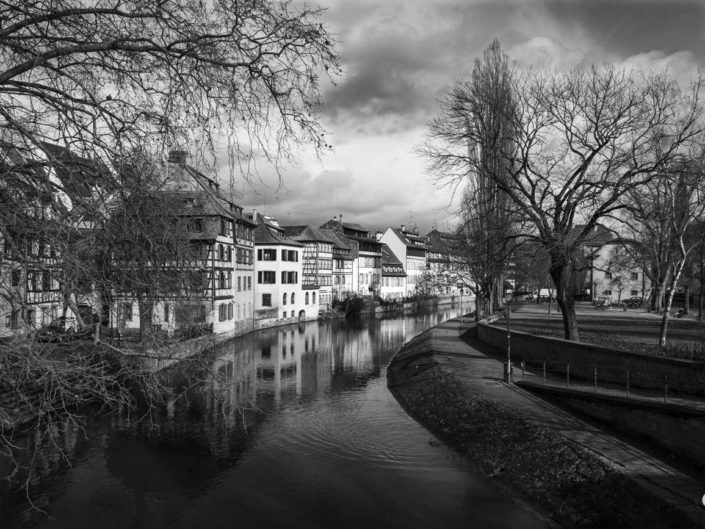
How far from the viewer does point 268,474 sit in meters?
15.0

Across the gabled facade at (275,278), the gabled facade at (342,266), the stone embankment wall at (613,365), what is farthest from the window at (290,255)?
the stone embankment wall at (613,365)

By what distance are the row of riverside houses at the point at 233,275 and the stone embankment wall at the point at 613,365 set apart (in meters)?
14.5

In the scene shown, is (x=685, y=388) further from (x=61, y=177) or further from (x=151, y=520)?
(x=61, y=177)

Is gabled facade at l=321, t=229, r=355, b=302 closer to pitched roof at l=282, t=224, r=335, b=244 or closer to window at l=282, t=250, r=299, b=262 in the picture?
pitched roof at l=282, t=224, r=335, b=244

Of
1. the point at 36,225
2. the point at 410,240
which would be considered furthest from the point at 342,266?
the point at 36,225

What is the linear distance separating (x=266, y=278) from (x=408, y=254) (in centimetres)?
4839

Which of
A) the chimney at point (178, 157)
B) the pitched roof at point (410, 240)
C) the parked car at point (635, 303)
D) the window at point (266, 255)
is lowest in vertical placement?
the parked car at point (635, 303)

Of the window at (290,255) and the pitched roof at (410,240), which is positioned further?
the pitched roof at (410,240)

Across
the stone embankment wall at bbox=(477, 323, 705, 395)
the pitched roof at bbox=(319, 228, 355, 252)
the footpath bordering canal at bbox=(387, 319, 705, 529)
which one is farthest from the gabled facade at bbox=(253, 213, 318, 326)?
the footpath bordering canal at bbox=(387, 319, 705, 529)

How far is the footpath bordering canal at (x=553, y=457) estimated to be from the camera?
1162cm

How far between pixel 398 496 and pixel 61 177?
38.1 ft

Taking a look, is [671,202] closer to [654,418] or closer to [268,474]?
[654,418]

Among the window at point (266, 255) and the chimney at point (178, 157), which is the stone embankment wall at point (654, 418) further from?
the window at point (266, 255)

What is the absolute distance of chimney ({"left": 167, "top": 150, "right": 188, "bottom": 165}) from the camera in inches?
216
